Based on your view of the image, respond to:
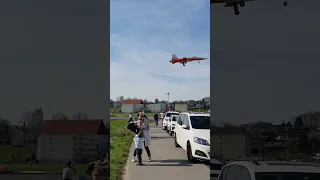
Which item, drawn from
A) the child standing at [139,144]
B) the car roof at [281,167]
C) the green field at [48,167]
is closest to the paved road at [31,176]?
the green field at [48,167]

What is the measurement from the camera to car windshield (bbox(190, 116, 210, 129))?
10195 mm

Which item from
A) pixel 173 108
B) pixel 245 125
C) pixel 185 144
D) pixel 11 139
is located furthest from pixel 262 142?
pixel 173 108

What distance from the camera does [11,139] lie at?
8.88 meters

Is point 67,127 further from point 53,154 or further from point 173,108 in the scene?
point 173,108

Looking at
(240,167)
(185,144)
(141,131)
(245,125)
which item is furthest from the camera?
(245,125)

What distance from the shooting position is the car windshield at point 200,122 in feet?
33.4

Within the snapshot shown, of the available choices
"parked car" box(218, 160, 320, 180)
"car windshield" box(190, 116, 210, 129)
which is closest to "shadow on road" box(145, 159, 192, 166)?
"car windshield" box(190, 116, 210, 129)

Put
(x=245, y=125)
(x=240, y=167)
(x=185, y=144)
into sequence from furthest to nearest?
(x=245, y=125) → (x=185, y=144) → (x=240, y=167)

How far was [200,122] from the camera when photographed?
10.3 m

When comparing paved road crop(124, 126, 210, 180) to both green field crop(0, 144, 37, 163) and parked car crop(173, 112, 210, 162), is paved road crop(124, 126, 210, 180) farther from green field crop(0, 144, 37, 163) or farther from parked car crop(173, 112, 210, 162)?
green field crop(0, 144, 37, 163)

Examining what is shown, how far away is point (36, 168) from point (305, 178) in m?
6.10

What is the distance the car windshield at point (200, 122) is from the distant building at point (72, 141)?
302cm

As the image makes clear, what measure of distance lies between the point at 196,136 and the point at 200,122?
609 mm

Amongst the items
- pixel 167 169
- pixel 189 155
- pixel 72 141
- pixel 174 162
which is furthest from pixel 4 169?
pixel 189 155
